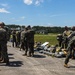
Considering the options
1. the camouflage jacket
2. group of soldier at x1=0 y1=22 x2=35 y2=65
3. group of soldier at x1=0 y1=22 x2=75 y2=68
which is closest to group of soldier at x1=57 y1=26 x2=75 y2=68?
group of soldier at x1=0 y1=22 x2=75 y2=68

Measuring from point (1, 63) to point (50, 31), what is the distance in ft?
412

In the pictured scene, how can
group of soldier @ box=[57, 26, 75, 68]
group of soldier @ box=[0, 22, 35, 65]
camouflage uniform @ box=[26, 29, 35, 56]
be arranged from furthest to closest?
camouflage uniform @ box=[26, 29, 35, 56]
group of soldier @ box=[0, 22, 35, 65]
group of soldier @ box=[57, 26, 75, 68]

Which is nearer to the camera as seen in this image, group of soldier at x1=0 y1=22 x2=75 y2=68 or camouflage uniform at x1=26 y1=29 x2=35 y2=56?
group of soldier at x1=0 y1=22 x2=75 y2=68

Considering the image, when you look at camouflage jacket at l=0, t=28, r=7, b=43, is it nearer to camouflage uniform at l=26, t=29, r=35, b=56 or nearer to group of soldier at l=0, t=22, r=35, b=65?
group of soldier at l=0, t=22, r=35, b=65

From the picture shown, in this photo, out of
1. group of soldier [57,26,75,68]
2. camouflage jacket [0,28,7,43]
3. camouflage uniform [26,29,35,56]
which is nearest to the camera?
group of soldier [57,26,75,68]

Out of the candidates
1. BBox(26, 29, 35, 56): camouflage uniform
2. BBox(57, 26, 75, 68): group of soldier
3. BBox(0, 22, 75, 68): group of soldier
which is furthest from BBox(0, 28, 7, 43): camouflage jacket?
BBox(26, 29, 35, 56): camouflage uniform

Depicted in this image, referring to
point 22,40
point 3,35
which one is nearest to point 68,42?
point 22,40

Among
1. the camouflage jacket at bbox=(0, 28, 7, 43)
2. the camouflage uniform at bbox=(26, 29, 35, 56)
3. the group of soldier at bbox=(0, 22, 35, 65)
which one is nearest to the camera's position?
the camouflage jacket at bbox=(0, 28, 7, 43)

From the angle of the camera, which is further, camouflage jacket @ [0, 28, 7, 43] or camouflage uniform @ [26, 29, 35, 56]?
camouflage uniform @ [26, 29, 35, 56]

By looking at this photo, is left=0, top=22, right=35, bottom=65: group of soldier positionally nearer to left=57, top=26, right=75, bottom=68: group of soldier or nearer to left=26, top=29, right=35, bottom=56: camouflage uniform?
left=26, top=29, right=35, bottom=56: camouflage uniform

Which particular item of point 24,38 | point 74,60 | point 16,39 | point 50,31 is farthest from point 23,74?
point 50,31

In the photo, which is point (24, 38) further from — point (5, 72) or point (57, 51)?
point (5, 72)

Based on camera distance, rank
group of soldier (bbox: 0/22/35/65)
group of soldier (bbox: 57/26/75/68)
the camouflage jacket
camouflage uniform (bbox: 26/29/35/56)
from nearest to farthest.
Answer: group of soldier (bbox: 57/26/75/68) < the camouflage jacket < group of soldier (bbox: 0/22/35/65) < camouflage uniform (bbox: 26/29/35/56)

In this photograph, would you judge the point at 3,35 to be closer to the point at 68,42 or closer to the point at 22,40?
the point at 22,40
